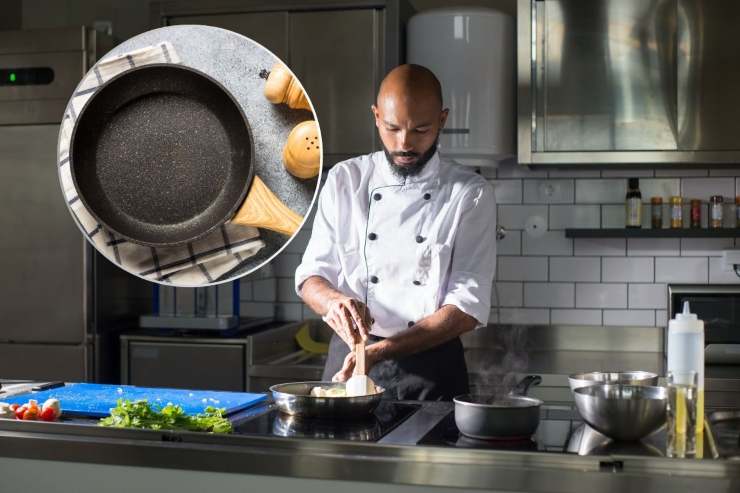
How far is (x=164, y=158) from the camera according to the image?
Answer: 6.45 ft

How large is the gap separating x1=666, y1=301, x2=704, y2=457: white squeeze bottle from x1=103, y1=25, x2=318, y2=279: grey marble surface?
0.72 m

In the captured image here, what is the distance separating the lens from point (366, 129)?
382 centimetres

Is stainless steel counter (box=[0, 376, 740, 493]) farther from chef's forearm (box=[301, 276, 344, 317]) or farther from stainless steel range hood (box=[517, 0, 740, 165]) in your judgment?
stainless steel range hood (box=[517, 0, 740, 165])

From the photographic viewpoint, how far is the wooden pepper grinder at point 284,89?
1.85m

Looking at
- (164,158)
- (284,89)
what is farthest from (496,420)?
(164,158)

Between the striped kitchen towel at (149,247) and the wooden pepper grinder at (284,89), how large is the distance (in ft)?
0.72

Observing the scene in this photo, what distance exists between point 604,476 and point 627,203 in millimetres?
2541

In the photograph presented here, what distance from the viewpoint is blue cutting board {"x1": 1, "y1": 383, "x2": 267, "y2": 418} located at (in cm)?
204

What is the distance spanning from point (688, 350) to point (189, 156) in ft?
3.37

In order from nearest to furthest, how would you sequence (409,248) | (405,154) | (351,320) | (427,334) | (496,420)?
(496,420)
(351,320)
(427,334)
(405,154)
(409,248)

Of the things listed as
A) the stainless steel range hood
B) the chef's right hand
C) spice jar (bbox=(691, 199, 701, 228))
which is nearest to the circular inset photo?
the chef's right hand

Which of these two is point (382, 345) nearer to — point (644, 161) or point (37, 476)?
point (37, 476)

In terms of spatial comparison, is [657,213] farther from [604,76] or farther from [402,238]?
Result: [402,238]

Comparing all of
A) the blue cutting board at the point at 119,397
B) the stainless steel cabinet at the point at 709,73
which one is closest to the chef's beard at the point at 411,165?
the blue cutting board at the point at 119,397
